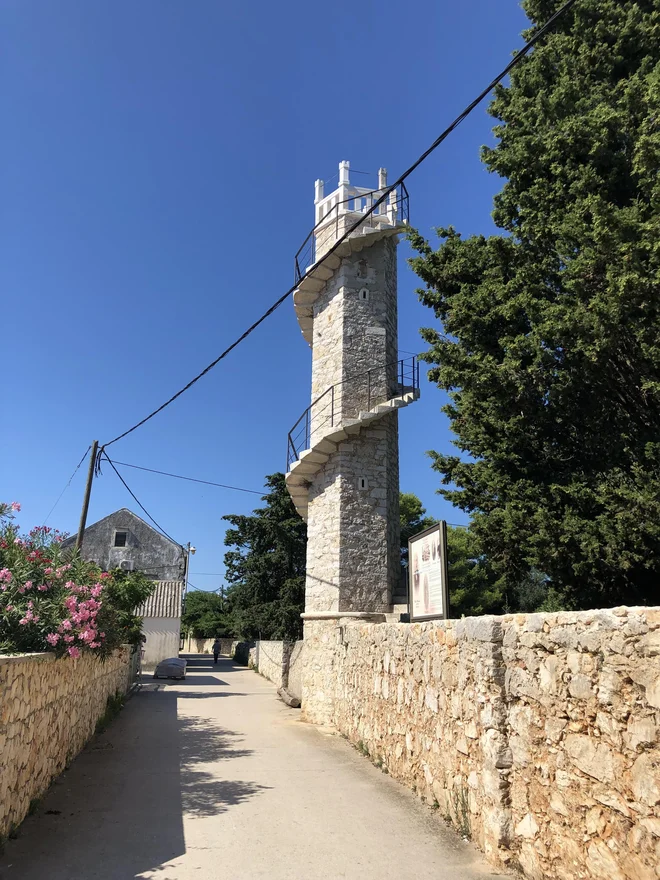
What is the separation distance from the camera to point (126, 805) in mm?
6699

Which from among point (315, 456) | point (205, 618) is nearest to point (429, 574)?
point (315, 456)

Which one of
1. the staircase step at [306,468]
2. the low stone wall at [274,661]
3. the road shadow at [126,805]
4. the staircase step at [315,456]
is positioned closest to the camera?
the road shadow at [126,805]

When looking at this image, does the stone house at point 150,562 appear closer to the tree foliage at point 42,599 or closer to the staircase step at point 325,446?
Answer: the staircase step at point 325,446

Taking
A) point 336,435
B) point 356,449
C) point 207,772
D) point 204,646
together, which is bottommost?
point 207,772

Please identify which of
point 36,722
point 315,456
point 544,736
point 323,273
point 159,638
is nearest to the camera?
point 544,736

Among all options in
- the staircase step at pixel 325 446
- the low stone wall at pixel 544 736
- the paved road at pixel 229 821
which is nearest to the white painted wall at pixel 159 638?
the staircase step at pixel 325 446

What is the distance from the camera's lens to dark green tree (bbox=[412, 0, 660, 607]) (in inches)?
337

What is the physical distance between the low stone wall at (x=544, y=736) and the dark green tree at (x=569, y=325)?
348 cm

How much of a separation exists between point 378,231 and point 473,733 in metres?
13.7

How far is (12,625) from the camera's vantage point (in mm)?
6629

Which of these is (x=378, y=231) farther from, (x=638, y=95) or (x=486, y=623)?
(x=486, y=623)

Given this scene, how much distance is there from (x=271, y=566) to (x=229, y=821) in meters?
25.6

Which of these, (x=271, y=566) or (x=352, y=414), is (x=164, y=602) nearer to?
(x=271, y=566)

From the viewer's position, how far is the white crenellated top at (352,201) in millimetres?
17172
